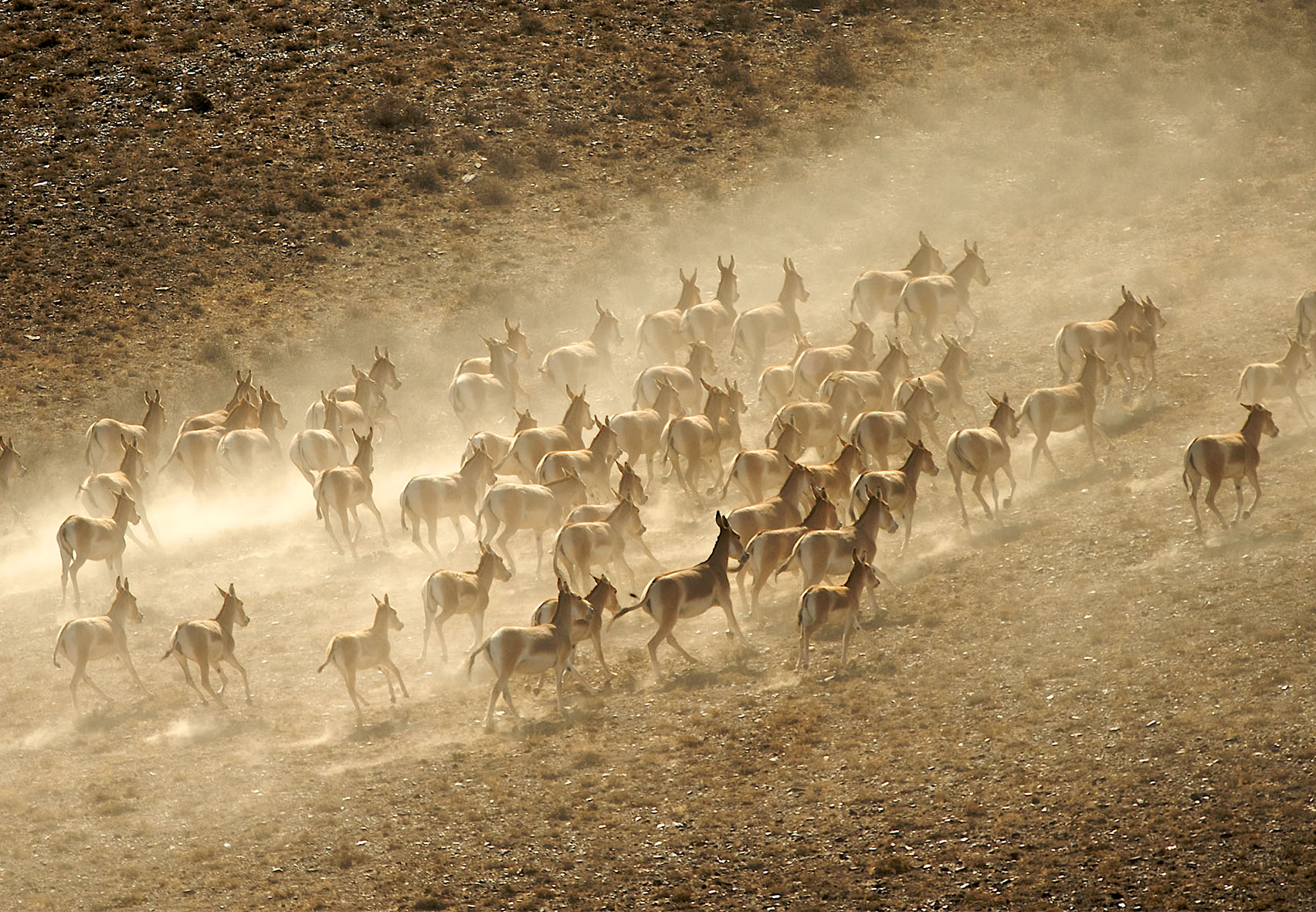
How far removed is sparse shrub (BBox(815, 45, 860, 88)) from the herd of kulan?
608 inches

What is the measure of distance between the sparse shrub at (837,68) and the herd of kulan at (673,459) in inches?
608

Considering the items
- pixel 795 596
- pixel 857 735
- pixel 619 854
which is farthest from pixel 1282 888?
pixel 795 596

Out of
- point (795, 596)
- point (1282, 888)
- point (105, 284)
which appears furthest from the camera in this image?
point (105, 284)

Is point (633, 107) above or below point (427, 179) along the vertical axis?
above

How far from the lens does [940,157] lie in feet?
136

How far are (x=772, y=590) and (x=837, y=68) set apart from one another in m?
28.1

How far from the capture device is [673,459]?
24.1 m

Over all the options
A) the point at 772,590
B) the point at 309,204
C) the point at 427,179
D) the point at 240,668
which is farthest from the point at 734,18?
the point at 240,668

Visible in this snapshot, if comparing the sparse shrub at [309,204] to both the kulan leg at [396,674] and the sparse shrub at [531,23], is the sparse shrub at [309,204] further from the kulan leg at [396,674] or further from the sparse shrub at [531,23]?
the kulan leg at [396,674]

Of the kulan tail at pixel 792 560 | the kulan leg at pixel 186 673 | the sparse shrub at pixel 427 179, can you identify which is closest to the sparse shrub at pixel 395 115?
the sparse shrub at pixel 427 179

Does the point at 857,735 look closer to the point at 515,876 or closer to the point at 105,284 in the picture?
the point at 515,876

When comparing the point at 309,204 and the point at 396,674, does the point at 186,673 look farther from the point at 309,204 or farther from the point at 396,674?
the point at 309,204

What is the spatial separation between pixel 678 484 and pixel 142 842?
11.8 meters

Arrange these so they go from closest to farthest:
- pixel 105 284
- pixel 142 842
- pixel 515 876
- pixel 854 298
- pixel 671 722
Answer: pixel 515 876 < pixel 142 842 < pixel 671 722 < pixel 854 298 < pixel 105 284
